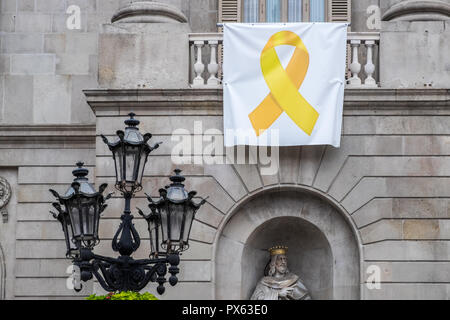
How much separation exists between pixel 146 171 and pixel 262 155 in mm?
2318

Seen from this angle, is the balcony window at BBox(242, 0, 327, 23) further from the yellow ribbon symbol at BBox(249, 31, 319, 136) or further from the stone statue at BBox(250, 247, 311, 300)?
the stone statue at BBox(250, 247, 311, 300)

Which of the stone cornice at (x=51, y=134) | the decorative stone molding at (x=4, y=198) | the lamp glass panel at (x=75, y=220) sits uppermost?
the stone cornice at (x=51, y=134)

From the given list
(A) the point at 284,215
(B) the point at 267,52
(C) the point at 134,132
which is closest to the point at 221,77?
(B) the point at 267,52

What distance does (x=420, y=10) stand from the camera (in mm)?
28422

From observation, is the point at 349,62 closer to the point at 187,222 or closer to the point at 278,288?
the point at 278,288

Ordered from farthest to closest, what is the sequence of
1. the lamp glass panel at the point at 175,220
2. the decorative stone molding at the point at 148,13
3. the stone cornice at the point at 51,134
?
the stone cornice at the point at 51,134 < the decorative stone molding at the point at 148,13 < the lamp glass panel at the point at 175,220

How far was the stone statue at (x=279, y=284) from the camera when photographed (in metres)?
27.7

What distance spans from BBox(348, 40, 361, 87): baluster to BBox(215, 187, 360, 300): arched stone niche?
2.42 meters

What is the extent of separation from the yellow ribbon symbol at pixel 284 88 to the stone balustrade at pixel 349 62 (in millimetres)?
994

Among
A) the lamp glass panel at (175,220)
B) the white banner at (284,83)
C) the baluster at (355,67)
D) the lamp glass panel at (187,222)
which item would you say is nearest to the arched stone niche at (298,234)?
the white banner at (284,83)

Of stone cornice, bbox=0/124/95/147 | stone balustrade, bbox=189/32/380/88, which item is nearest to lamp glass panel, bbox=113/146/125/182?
stone balustrade, bbox=189/32/380/88

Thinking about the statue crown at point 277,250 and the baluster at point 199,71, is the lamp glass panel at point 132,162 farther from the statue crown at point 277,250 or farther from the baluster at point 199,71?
the statue crown at point 277,250

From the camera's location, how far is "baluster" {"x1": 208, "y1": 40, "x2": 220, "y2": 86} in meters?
27.9
